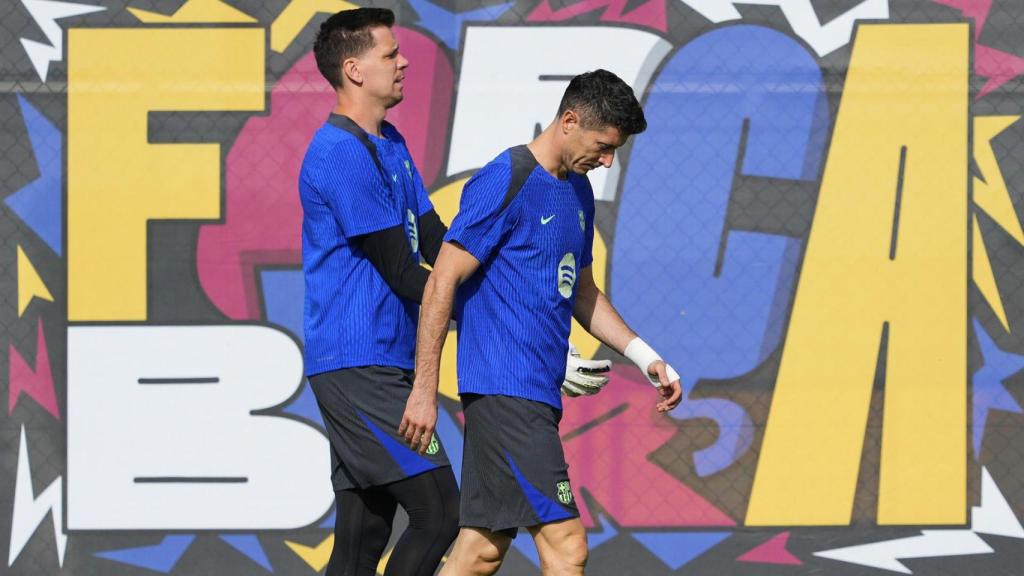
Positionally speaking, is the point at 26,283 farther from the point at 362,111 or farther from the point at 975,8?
the point at 975,8

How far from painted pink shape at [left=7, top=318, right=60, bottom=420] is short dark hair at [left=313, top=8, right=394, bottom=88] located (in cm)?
342

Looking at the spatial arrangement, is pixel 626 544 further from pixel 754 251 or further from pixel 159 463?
pixel 159 463

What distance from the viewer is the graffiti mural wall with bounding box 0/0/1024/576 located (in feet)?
22.1

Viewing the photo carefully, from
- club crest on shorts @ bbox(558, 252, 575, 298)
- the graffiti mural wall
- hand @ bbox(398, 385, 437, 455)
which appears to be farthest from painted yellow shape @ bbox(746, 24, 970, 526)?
hand @ bbox(398, 385, 437, 455)

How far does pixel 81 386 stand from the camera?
6.92 metres

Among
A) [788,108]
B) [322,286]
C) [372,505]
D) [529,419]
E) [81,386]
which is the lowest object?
[81,386]

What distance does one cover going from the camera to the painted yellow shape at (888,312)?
265 inches

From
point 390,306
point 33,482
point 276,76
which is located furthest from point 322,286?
point 33,482

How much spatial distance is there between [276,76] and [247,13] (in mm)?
363

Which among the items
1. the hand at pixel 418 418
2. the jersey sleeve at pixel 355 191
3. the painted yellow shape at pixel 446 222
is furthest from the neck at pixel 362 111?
the painted yellow shape at pixel 446 222

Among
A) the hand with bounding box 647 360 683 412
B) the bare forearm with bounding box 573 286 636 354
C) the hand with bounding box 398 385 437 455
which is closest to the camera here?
the hand with bounding box 398 385 437 455

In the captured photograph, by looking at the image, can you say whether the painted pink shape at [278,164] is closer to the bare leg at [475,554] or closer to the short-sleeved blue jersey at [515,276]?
the short-sleeved blue jersey at [515,276]

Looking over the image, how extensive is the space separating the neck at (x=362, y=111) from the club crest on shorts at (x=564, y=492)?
3.98ft

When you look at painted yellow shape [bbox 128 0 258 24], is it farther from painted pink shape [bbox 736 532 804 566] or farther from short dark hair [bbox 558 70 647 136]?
painted pink shape [bbox 736 532 804 566]
